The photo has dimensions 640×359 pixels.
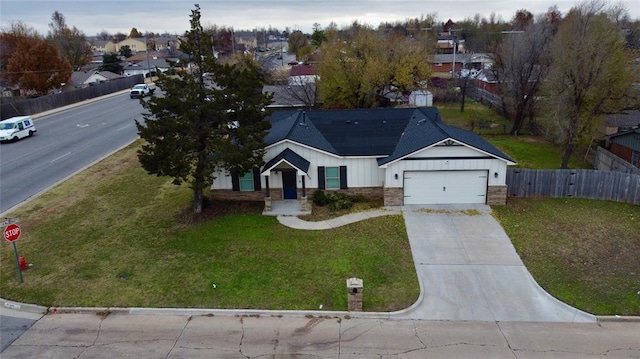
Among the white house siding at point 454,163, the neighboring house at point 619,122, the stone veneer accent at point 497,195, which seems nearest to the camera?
the white house siding at point 454,163

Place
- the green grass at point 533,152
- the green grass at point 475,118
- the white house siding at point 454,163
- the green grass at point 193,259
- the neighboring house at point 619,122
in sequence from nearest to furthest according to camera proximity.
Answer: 1. the green grass at point 193,259
2. the white house siding at point 454,163
3. the green grass at point 533,152
4. the neighboring house at point 619,122
5. the green grass at point 475,118

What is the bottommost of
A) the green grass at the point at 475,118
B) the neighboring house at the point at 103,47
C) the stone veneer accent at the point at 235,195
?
the stone veneer accent at the point at 235,195

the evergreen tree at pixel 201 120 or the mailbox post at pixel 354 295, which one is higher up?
the evergreen tree at pixel 201 120

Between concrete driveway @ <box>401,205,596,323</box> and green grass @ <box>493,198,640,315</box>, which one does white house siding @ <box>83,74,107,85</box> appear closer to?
concrete driveway @ <box>401,205,596,323</box>

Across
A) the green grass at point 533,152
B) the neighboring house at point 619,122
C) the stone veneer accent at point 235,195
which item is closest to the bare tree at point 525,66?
the green grass at point 533,152

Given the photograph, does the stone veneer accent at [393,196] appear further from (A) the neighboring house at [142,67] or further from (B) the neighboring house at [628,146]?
(A) the neighboring house at [142,67]

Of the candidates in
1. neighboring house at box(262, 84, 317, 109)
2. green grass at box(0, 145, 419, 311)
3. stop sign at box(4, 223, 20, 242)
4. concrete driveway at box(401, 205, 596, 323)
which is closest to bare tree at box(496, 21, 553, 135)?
neighboring house at box(262, 84, 317, 109)

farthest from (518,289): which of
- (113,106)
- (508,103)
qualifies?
(113,106)
